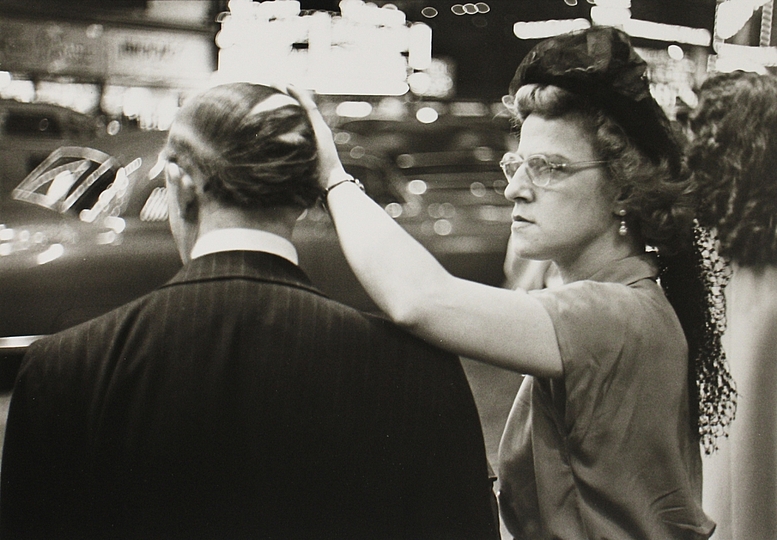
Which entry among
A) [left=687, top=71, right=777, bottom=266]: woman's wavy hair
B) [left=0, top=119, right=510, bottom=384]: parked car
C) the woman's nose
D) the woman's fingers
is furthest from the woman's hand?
[left=687, top=71, right=777, bottom=266]: woman's wavy hair

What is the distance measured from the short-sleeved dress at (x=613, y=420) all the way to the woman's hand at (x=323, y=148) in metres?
0.47

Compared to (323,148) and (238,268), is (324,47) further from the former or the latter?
(238,268)

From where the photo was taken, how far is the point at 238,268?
135 centimetres

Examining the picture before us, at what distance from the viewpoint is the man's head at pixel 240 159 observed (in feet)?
4.29

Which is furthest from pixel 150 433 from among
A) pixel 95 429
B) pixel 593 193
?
pixel 593 193

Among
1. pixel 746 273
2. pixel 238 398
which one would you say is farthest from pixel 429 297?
pixel 746 273

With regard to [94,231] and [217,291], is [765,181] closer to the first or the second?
[217,291]

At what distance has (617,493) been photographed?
152 centimetres

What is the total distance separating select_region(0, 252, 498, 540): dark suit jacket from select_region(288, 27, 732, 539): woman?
133 millimetres

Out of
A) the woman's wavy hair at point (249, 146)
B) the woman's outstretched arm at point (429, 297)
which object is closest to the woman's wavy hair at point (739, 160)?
the woman's outstretched arm at point (429, 297)

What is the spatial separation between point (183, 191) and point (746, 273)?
4.83 ft

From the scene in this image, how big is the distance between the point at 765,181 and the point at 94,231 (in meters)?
1.69

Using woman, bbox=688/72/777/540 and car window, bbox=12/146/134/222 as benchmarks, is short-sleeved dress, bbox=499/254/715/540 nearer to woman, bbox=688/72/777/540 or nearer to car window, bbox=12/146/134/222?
woman, bbox=688/72/777/540

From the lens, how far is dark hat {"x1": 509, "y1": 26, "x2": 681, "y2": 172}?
149cm
